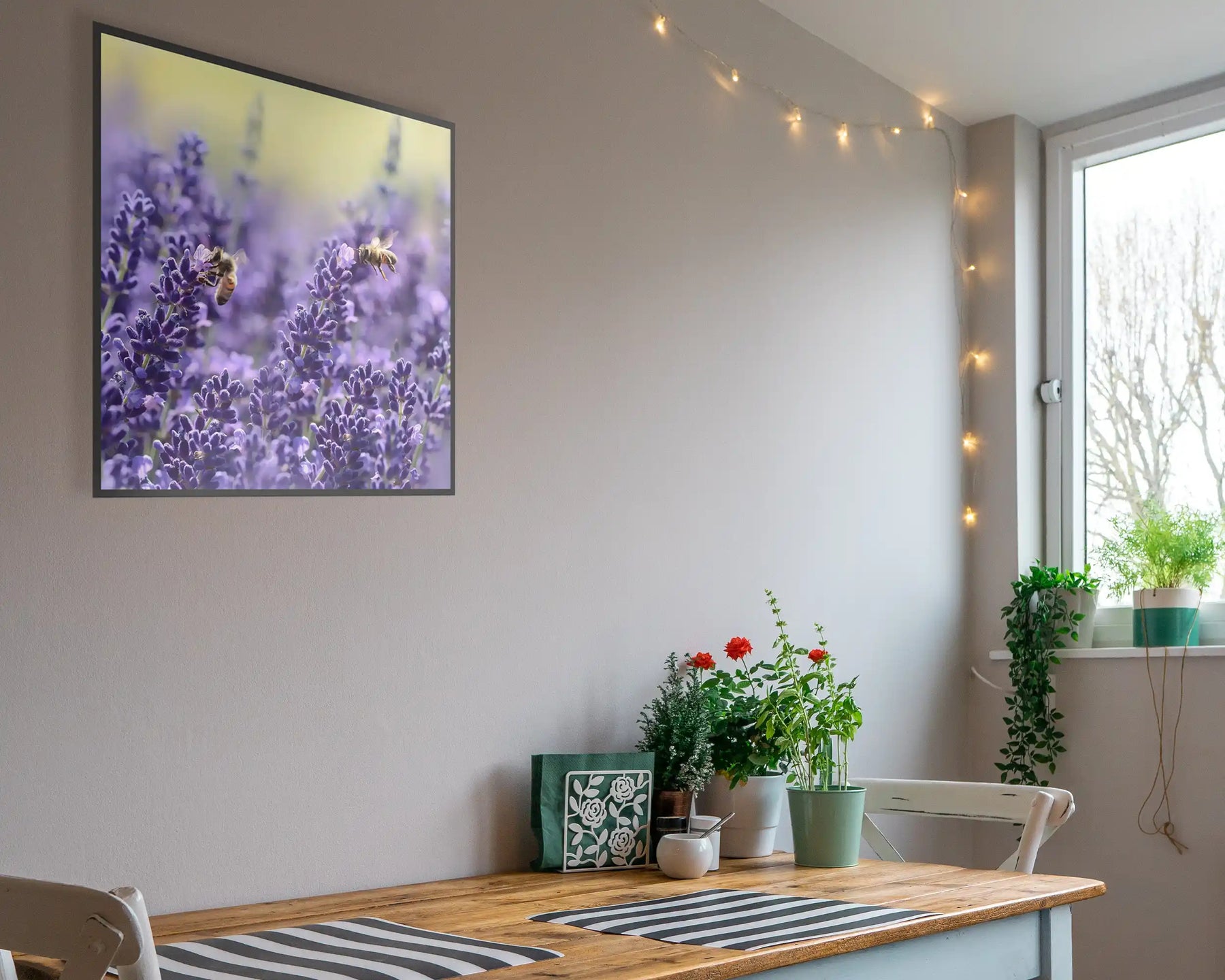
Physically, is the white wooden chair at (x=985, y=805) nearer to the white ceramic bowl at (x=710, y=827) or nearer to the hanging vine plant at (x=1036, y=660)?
the white ceramic bowl at (x=710, y=827)

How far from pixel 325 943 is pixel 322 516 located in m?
0.73

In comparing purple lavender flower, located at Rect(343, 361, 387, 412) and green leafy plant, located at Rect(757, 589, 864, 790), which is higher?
purple lavender flower, located at Rect(343, 361, 387, 412)

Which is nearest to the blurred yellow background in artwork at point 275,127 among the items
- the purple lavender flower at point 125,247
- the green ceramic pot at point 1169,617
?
the purple lavender flower at point 125,247

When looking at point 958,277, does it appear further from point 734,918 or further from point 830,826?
point 734,918

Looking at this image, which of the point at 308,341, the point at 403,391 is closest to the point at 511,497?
the point at 403,391

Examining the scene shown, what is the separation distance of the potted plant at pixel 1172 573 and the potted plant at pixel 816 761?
894 mm

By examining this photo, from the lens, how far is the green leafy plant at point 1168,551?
2979mm

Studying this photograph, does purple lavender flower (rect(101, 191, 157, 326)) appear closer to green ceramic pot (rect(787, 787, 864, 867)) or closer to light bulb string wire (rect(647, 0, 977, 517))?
green ceramic pot (rect(787, 787, 864, 867))

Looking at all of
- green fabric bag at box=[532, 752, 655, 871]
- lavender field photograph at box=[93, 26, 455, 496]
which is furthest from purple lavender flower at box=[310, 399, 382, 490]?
green fabric bag at box=[532, 752, 655, 871]

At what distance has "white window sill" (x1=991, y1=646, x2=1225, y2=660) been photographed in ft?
9.48

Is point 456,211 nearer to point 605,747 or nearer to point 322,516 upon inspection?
point 322,516

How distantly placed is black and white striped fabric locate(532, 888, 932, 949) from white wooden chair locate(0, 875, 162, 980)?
801 mm

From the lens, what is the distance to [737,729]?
250 centimetres

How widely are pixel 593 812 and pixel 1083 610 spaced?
4.75 ft
